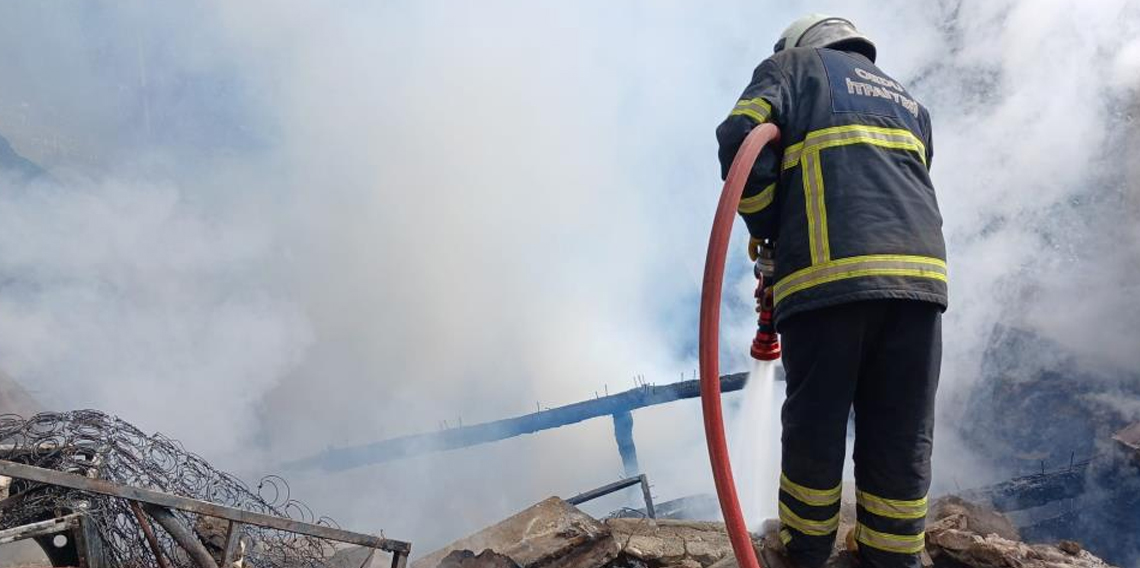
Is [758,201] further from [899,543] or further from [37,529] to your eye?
[37,529]

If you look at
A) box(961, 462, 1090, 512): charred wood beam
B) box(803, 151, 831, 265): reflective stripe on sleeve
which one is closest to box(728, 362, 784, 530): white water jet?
box(803, 151, 831, 265): reflective stripe on sleeve

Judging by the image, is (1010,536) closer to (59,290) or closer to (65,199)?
(59,290)

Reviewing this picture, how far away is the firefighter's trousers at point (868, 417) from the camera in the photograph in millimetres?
2080

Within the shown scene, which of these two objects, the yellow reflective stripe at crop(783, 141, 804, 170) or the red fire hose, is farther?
the yellow reflective stripe at crop(783, 141, 804, 170)

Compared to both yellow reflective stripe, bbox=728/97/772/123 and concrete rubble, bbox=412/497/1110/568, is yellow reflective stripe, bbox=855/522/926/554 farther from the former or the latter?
yellow reflective stripe, bbox=728/97/772/123

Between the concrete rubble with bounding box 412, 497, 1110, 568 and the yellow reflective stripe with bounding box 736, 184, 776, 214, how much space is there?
113 cm

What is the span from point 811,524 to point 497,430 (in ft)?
20.6

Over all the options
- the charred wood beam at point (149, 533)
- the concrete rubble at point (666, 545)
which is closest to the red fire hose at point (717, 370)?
the concrete rubble at point (666, 545)

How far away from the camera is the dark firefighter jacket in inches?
79.6

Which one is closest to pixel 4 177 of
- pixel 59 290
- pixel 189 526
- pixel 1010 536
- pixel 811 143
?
pixel 59 290

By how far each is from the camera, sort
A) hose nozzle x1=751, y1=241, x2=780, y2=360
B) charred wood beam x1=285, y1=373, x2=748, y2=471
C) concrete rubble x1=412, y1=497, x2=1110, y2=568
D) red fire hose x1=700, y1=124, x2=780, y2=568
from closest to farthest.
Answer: red fire hose x1=700, y1=124, x2=780, y2=568 → hose nozzle x1=751, y1=241, x2=780, y2=360 → concrete rubble x1=412, y1=497, x2=1110, y2=568 → charred wood beam x1=285, y1=373, x2=748, y2=471

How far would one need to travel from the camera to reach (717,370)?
1.96 m

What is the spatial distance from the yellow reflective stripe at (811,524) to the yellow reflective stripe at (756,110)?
1.25 metres

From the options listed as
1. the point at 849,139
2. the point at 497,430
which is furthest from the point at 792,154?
the point at 497,430
